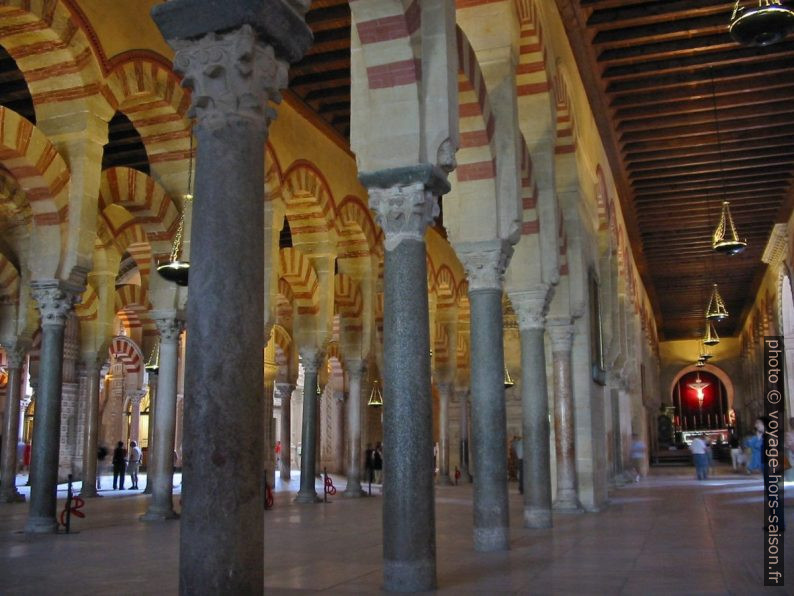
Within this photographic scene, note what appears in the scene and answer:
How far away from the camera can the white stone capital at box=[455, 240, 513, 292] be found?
19.4ft

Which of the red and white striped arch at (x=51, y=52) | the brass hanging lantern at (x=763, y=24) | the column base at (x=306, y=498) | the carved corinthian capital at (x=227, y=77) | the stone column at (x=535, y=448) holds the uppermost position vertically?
→ the red and white striped arch at (x=51, y=52)

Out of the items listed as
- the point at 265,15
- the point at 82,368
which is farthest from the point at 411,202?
the point at 82,368

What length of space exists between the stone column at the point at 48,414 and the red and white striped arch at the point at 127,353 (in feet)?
39.3

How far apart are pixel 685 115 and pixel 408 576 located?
8.76 metres

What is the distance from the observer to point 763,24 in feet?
20.0

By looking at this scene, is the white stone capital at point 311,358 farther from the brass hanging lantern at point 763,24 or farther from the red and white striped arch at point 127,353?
the red and white striped arch at point 127,353

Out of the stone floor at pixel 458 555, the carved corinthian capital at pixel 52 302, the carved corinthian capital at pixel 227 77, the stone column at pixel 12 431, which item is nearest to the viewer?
the carved corinthian capital at pixel 227 77

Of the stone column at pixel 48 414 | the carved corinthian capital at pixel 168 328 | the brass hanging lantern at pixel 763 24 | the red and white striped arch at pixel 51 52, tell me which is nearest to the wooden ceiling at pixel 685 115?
the brass hanging lantern at pixel 763 24

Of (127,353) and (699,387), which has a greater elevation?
(127,353)

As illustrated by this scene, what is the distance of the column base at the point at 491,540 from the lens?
5.47 metres

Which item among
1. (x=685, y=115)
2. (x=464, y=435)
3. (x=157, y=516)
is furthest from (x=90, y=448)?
A: (x=685, y=115)

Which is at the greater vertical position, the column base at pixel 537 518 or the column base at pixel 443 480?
the column base at pixel 537 518

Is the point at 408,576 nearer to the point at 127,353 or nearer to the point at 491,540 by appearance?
the point at 491,540

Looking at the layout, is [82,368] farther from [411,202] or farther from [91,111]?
[411,202]
